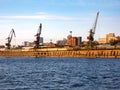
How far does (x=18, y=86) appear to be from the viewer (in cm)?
4503

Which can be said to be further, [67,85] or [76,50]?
[76,50]

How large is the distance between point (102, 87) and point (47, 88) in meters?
6.80

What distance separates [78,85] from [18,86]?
7.73m

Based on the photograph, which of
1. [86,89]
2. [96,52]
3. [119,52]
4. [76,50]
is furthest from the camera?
[76,50]

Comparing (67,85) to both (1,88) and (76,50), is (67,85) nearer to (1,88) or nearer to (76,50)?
(1,88)

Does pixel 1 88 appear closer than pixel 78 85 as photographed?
Yes

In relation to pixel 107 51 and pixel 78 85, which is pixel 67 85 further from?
pixel 107 51

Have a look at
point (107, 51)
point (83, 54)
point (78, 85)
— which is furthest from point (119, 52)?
point (78, 85)

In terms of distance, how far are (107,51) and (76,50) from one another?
2559cm

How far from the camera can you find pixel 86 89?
4172 centimetres

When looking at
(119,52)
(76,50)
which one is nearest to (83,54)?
(76,50)

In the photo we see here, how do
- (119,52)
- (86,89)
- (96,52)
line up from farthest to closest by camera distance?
(96,52), (119,52), (86,89)

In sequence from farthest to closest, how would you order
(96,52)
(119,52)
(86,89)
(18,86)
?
(96,52) → (119,52) → (18,86) → (86,89)

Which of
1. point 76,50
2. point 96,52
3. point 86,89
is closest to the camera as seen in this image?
point 86,89
